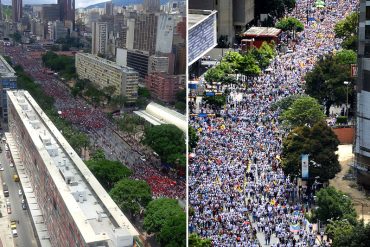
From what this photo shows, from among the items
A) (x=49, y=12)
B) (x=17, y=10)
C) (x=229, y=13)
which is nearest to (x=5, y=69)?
(x=17, y=10)

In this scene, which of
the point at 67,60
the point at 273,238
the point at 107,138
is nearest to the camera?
the point at 273,238

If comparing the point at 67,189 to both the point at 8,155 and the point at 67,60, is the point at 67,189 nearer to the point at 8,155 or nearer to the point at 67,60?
the point at 67,60

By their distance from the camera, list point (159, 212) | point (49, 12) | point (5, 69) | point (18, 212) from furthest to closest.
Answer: point (5, 69), point (49, 12), point (18, 212), point (159, 212)

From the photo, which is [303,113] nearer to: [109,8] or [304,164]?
[304,164]

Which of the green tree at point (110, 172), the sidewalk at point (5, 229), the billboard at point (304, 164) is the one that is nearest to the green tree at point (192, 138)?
the billboard at point (304, 164)

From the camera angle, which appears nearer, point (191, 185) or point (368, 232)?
point (368, 232)

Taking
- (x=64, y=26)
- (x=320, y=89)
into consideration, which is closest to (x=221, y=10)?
(x=320, y=89)
